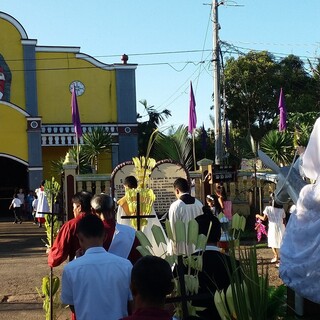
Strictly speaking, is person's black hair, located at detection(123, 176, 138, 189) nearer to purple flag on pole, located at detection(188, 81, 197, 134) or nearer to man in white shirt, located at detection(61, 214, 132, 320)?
man in white shirt, located at detection(61, 214, 132, 320)

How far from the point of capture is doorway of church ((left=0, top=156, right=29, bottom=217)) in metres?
27.8

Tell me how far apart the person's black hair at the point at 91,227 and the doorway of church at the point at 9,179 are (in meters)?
24.7

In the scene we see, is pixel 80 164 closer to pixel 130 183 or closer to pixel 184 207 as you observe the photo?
pixel 130 183

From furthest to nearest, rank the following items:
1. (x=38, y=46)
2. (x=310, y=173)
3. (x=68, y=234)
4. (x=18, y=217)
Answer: (x=38, y=46), (x=18, y=217), (x=68, y=234), (x=310, y=173)

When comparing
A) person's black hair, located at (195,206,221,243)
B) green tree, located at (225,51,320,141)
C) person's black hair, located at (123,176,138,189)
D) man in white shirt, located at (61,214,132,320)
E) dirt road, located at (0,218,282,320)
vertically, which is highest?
green tree, located at (225,51,320,141)

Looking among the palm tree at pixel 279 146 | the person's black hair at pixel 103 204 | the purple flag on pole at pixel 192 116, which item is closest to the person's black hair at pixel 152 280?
the person's black hair at pixel 103 204

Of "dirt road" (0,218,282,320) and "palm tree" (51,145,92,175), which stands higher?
"palm tree" (51,145,92,175)

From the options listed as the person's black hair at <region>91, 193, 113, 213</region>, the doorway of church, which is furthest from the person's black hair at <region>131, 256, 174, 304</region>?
the doorway of church

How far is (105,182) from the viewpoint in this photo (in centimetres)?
1583

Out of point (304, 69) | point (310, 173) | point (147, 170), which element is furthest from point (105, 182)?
point (304, 69)

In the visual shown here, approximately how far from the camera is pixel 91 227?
12.0 feet

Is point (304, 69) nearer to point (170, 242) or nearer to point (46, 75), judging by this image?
point (46, 75)

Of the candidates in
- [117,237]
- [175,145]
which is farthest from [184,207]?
[175,145]

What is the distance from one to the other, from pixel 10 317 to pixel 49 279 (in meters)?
2.03
